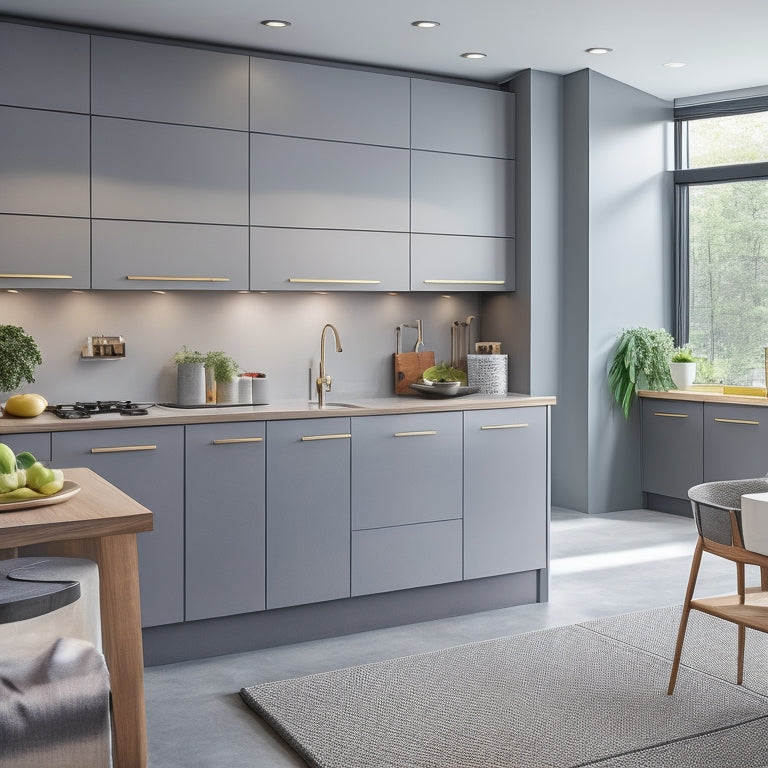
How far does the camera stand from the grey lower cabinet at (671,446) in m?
6.20

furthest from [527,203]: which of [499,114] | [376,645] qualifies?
[376,645]

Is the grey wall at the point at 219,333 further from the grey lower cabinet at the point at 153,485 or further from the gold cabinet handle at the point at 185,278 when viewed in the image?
the grey lower cabinet at the point at 153,485

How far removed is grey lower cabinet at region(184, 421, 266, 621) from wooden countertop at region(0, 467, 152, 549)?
1.30 m

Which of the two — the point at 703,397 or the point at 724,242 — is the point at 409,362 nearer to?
the point at 703,397

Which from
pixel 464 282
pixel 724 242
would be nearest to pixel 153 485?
pixel 464 282

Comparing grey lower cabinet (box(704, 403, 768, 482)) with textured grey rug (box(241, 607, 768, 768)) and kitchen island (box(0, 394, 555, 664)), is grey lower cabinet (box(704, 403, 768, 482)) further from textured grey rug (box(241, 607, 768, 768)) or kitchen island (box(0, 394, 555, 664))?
textured grey rug (box(241, 607, 768, 768))

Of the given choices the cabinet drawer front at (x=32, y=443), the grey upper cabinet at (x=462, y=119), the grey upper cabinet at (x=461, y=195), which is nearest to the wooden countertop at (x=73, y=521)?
the cabinet drawer front at (x=32, y=443)

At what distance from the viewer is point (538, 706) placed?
→ 127 inches

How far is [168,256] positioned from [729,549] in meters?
2.73

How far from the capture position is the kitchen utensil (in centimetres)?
528

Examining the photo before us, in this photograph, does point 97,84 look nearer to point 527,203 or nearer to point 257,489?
point 257,489

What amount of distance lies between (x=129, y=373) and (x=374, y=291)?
4.46 feet

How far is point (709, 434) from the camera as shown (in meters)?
6.12

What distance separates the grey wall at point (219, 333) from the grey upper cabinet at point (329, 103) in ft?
2.79
